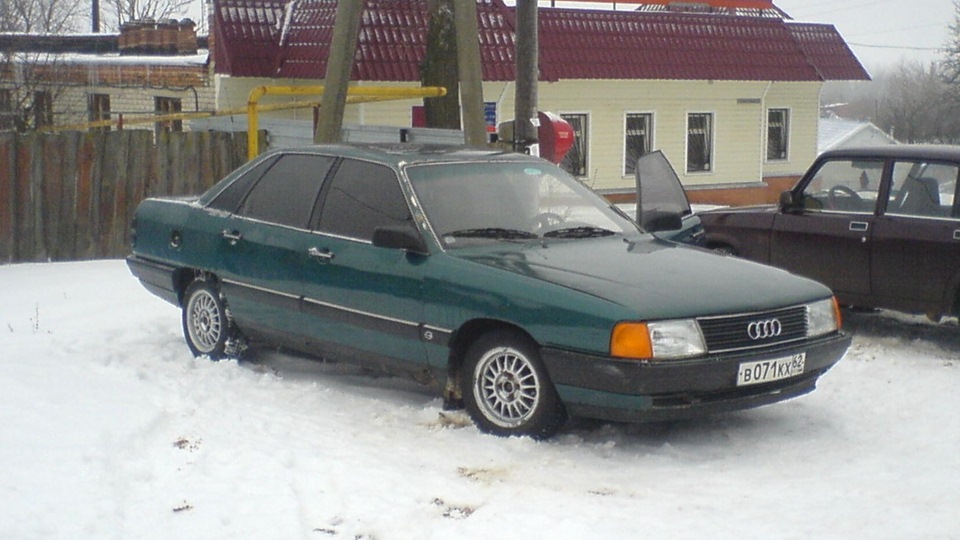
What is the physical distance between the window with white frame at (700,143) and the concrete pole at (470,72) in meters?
18.4

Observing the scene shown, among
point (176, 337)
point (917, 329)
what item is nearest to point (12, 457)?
point (176, 337)

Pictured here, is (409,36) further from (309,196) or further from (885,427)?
(885,427)

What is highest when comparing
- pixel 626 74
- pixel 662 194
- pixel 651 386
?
pixel 626 74

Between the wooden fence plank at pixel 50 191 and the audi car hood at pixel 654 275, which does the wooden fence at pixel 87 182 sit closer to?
the wooden fence plank at pixel 50 191

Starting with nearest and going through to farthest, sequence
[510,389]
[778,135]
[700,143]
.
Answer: [510,389], [700,143], [778,135]

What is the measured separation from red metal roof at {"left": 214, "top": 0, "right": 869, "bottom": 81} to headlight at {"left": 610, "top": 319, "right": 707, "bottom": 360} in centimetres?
1574

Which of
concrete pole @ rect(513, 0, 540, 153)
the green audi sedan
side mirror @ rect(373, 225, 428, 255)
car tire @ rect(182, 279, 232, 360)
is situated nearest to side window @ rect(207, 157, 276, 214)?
the green audi sedan

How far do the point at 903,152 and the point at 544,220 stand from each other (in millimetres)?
3377

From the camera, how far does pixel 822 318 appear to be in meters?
6.62

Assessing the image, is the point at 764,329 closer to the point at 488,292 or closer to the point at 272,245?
the point at 488,292

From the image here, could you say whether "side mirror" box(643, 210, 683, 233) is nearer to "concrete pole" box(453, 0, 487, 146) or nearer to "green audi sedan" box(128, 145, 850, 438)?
"green audi sedan" box(128, 145, 850, 438)

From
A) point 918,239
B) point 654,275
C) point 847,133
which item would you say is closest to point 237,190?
point 654,275

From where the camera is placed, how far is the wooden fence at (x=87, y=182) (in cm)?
1311

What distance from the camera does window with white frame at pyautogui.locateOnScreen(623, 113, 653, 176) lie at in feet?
91.4
